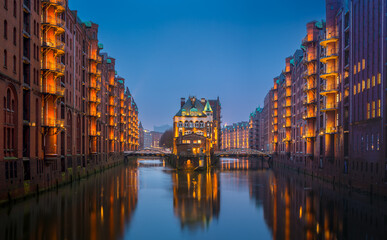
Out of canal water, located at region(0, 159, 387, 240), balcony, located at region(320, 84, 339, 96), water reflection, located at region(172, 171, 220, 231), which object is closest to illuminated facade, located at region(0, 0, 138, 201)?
canal water, located at region(0, 159, 387, 240)

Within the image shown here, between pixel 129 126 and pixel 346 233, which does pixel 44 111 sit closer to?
pixel 346 233

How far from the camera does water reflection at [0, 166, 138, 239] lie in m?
26.5

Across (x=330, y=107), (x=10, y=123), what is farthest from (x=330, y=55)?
(x=10, y=123)

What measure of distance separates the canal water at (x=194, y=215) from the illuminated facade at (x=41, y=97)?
3.27 meters

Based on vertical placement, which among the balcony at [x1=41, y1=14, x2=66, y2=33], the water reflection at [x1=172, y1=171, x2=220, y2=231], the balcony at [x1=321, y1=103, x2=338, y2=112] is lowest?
the water reflection at [x1=172, y1=171, x2=220, y2=231]

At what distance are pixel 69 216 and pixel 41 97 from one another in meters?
17.5

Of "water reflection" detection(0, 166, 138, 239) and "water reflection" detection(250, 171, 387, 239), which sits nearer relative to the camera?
"water reflection" detection(0, 166, 138, 239)

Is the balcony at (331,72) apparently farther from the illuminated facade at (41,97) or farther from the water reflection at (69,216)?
the illuminated facade at (41,97)

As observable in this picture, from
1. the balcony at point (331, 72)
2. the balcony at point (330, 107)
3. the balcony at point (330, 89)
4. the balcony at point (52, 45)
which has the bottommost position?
the balcony at point (330, 107)

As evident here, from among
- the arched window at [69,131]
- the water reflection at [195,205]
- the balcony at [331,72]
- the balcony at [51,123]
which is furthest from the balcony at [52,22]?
the balcony at [331,72]

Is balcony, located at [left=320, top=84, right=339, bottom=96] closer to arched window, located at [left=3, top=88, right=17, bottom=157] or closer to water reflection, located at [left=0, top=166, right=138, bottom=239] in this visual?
water reflection, located at [left=0, top=166, right=138, bottom=239]

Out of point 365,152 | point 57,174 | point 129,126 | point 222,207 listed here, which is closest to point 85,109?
point 57,174

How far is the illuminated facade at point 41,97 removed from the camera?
3584 centimetres

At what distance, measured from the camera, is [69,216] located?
3234 cm
